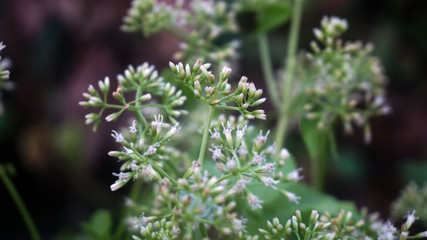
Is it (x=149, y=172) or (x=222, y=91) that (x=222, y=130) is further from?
(x=149, y=172)

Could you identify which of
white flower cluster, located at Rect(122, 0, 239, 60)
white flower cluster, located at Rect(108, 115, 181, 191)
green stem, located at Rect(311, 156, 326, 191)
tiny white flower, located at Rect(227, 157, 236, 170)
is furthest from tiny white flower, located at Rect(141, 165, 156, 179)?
green stem, located at Rect(311, 156, 326, 191)

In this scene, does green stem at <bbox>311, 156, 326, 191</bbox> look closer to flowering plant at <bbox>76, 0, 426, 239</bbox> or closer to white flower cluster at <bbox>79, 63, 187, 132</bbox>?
flowering plant at <bbox>76, 0, 426, 239</bbox>

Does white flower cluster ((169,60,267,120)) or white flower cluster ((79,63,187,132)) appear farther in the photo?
white flower cluster ((79,63,187,132))

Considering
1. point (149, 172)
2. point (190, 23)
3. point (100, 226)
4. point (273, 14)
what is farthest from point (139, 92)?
point (273, 14)

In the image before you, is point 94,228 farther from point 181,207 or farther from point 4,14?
point 4,14

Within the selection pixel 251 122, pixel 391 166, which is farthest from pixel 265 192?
pixel 391 166

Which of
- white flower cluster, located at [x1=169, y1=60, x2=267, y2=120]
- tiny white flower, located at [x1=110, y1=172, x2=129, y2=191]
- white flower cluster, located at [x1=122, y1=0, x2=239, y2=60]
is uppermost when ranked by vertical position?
white flower cluster, located at [x1=122, y1=0, x2=239, y2=60]

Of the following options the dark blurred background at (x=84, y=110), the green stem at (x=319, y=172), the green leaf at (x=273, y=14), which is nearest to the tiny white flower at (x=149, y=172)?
the green stem at (x=319, y=172)
